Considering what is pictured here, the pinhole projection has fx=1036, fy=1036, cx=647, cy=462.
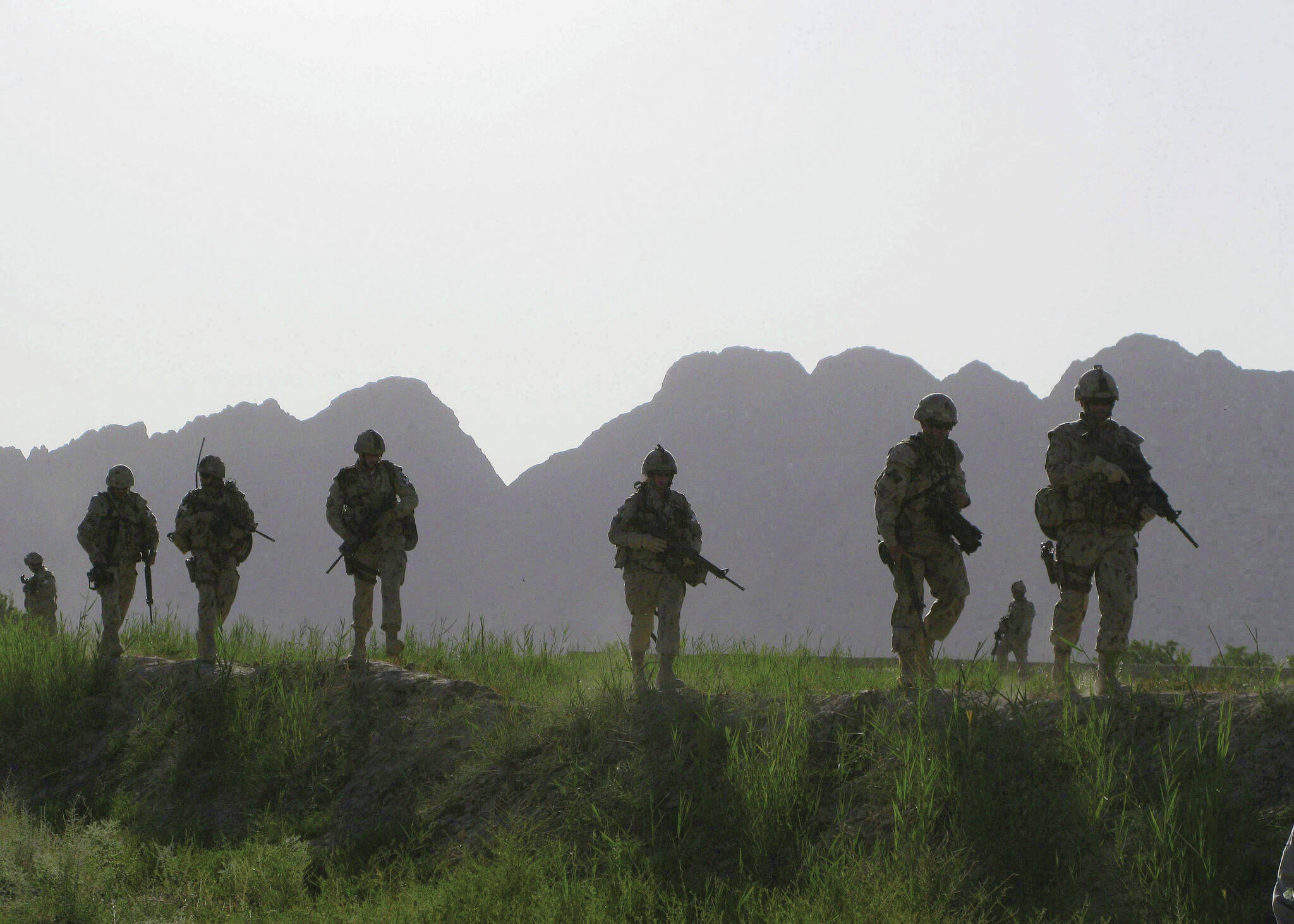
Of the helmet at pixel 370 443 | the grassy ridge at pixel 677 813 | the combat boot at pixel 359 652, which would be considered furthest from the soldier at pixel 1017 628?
the helmet at pixel 370 443

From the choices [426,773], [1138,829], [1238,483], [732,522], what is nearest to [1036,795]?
[1138,829]

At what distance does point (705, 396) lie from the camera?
261ft

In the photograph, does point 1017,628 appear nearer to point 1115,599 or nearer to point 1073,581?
point 1073,581

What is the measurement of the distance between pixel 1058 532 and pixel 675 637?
289cm

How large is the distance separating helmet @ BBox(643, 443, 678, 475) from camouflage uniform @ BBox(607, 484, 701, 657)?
0.16 m

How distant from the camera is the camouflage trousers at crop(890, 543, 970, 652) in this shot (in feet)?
23.7

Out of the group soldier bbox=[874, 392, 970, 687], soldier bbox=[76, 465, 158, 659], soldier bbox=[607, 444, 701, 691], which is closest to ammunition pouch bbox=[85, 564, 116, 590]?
soldier bbox=[76, 465, 158, 659]

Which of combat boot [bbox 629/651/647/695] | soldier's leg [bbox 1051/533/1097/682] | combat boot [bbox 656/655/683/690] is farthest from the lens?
combat boot [bbox 656/655/683/690]

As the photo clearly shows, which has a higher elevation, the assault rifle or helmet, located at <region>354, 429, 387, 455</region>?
helmet, located at <region>354, 429, 387, 455</region>

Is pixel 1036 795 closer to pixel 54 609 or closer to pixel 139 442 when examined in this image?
pixel 54 609

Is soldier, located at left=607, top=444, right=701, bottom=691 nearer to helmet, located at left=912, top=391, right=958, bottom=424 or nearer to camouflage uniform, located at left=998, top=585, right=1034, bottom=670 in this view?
helmet, located at left=912, top=391, right=958, bottom=424

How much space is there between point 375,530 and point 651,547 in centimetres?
271

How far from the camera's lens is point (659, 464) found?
8.45m

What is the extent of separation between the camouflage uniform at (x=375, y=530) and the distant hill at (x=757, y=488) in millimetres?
40741
